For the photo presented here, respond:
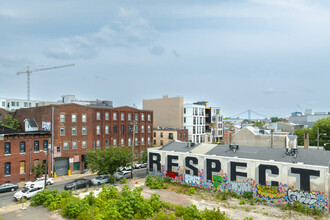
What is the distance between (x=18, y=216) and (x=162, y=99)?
221ft

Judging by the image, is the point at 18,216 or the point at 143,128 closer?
the point at 18,216

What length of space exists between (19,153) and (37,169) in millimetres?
4493

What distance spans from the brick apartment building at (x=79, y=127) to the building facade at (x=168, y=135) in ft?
41.8

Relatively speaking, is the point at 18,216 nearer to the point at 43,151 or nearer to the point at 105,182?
the point at 105,182

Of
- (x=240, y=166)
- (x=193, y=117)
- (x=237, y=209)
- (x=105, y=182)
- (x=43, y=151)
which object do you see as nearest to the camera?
(x=237, y=209)

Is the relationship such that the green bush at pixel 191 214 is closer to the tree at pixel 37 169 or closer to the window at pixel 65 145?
the tree at pixel 37 169

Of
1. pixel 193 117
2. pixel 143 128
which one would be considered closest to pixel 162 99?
pixel 193 117

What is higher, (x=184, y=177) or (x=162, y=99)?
(x=162, y=99)

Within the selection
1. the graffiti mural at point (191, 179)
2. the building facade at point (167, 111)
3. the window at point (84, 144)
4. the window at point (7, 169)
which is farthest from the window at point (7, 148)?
the building facade at point (167, 111)

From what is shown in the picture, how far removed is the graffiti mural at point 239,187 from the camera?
31403 mm

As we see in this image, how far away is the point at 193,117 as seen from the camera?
84750 mm

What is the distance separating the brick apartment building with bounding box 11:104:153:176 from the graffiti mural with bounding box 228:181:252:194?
34172 mm

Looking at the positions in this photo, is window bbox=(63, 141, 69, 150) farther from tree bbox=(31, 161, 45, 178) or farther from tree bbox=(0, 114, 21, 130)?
tree bbox=(0, 114, 21, 130)

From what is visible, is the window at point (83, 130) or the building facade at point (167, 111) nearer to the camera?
the window at point (83, 130)
